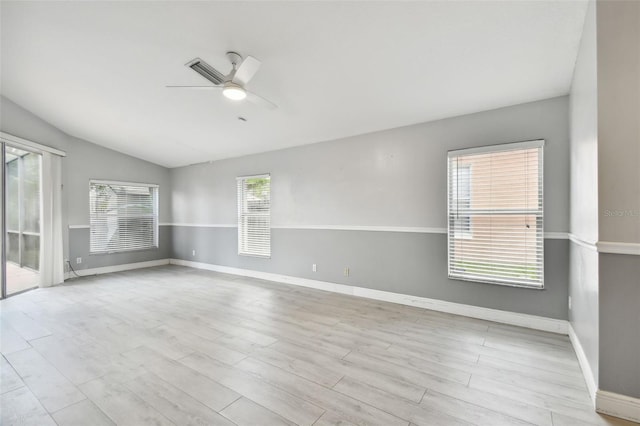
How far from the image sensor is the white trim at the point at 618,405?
168cm

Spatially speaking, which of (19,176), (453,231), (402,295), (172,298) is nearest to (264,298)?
(172,298)

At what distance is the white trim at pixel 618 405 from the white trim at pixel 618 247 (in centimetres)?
91

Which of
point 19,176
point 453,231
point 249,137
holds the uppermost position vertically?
point 249,137

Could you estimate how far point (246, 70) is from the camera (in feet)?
7.82

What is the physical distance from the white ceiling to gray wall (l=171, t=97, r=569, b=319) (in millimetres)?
275

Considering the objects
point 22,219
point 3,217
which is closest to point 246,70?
point 3,217

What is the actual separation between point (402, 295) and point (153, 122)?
471 cm

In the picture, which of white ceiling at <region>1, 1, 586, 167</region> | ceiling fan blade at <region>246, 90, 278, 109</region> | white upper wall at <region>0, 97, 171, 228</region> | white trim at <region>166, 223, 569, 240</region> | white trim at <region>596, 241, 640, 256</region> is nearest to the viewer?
white trim at <region>596, 241, 640, 256</region>

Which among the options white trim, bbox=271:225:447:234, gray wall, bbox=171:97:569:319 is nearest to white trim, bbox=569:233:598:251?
gray wall, bbox=171:97:569:319

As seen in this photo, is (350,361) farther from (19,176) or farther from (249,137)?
(19,176)

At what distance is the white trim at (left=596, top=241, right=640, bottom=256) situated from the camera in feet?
5.46

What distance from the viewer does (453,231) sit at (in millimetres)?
3465

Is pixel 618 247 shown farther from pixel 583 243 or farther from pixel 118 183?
pixel 118 183

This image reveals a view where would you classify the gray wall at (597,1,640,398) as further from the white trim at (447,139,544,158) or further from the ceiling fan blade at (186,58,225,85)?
the ceiling fan blade at (186,58,225,85)
